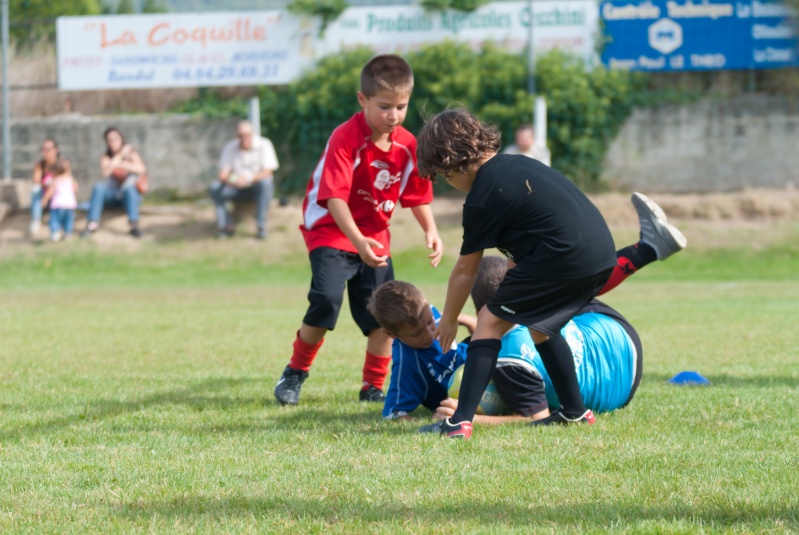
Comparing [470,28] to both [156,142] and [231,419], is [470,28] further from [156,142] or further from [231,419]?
[231,419]

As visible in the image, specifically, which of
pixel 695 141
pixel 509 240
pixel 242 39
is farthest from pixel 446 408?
pixel 242 39

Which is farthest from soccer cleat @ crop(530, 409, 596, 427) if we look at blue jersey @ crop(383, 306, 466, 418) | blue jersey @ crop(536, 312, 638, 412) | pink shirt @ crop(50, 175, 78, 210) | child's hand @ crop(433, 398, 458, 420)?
pink shirt @ crop(50, 175, 78, 210)

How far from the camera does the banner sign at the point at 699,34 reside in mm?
20016

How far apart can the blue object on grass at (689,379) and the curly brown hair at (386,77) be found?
7.92 feet

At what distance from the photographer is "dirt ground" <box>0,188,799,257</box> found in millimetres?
18359

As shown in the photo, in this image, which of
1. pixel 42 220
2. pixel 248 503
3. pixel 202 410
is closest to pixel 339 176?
pixel 202 410

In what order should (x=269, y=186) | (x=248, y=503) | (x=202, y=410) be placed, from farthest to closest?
(x=269, y=186)
(x=202, y=410)
(x=248, y=503)

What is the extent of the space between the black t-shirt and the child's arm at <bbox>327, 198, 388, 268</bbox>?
2.78ft

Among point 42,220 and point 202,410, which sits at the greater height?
point 202,410

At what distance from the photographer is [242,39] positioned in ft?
68.8

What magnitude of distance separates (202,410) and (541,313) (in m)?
2.04

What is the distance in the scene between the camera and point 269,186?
17.9 m

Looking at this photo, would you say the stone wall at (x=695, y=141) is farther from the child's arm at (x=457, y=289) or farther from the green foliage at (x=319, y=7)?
the child's arm at (x=457, y=289)

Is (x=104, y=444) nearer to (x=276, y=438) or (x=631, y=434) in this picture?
(x=276, y=438)
